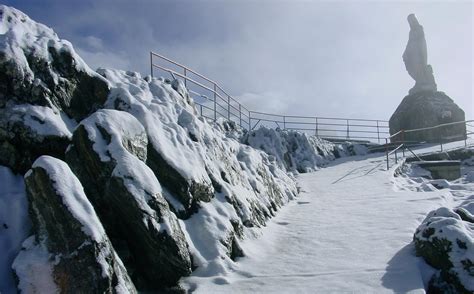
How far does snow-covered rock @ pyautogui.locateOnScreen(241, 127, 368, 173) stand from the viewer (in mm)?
14977

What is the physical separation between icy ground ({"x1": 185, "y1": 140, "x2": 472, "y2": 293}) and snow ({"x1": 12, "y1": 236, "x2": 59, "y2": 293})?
1505 mm

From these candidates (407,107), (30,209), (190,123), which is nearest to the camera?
(30,209)

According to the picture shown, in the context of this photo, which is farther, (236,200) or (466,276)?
(236,200)

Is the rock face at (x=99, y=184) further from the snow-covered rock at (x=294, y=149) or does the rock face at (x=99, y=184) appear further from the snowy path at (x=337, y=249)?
the snow-covered rock at (x=294, y=149)

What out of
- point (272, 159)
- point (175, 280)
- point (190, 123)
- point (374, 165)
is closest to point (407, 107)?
point (374, 165)

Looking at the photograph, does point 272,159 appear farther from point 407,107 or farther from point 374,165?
point 407,107

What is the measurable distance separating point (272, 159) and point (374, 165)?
5.87m

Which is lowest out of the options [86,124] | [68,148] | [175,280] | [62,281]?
[175,280]

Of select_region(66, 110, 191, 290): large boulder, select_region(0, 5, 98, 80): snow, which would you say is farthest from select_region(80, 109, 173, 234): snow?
select_region(0, 5, 98, 80): snow

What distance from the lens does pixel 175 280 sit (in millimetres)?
4172

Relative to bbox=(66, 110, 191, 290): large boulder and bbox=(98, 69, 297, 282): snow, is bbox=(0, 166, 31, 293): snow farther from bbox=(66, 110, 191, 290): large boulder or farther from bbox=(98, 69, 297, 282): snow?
bbox=(98, 69, 297, 282): snow

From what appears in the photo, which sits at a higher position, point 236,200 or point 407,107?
point 407,107

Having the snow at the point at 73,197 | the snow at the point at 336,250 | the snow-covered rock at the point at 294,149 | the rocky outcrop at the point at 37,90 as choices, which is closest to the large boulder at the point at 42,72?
the rocky outcrop at the point at 37,90

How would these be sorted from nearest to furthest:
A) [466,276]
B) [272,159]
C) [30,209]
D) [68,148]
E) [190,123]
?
[30,209] → [466,276] → [68,148] → [190,123] → [272,159]
